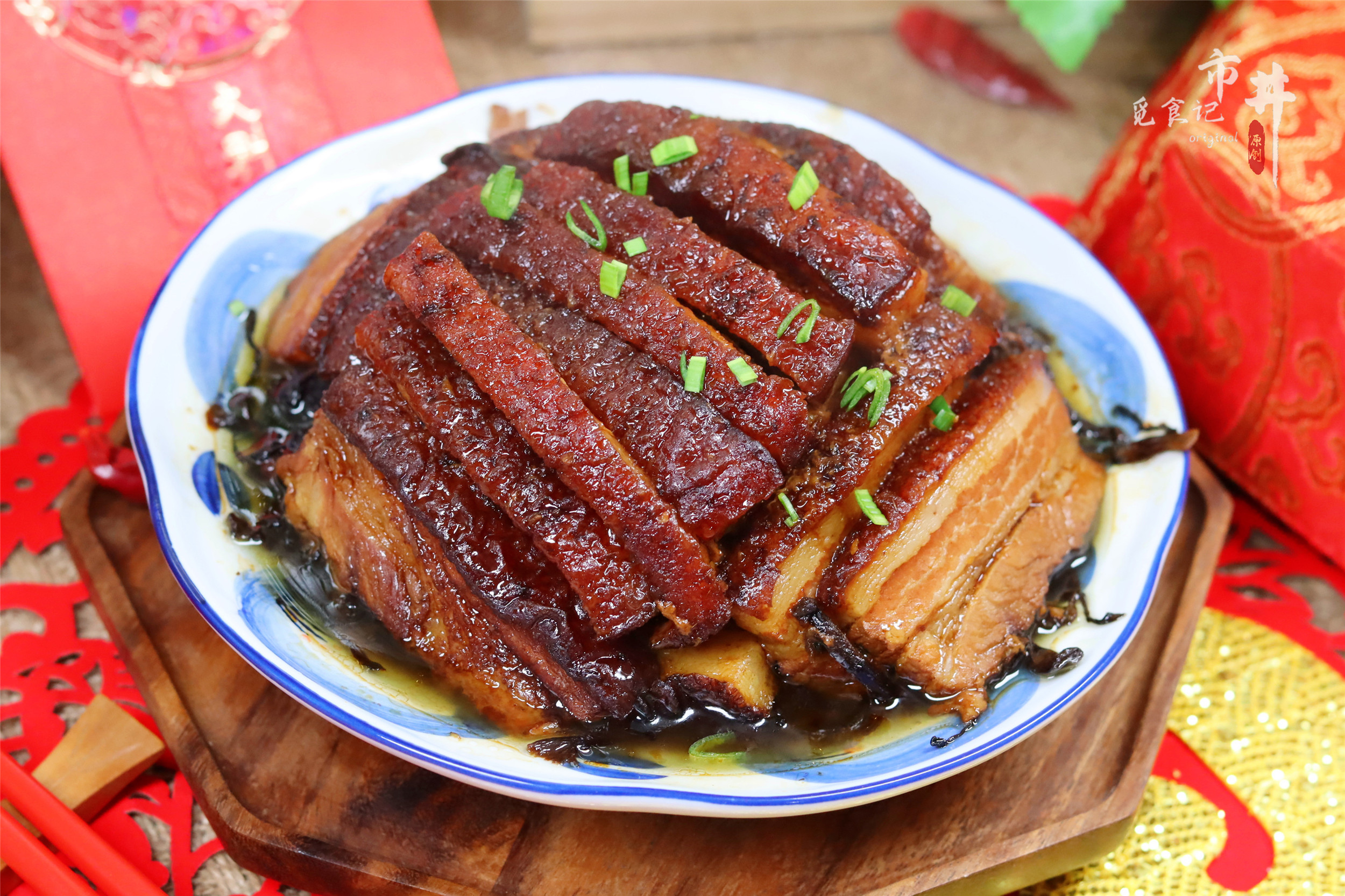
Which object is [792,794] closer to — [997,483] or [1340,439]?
[997,483]

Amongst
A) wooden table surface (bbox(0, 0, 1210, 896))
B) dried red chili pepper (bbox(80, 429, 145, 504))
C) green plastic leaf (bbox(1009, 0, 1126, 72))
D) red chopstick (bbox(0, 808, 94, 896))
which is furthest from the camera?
wooden table surface (bbox(0, 0, 1210, 896))

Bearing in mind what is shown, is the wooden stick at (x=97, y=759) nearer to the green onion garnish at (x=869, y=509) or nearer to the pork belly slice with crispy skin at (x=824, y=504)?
the pork belly slice with crispy skin at (x=824, y=504)

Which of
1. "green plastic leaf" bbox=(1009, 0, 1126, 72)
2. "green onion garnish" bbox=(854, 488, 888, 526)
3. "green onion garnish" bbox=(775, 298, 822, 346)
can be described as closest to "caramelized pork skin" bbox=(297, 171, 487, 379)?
"green onion garnish" bbox=(775, 298, 822, 346)

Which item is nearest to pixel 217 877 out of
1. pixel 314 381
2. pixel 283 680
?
pixel 283 680

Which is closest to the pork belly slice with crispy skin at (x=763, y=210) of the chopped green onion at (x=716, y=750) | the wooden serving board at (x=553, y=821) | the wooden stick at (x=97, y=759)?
the chopped green onion at (x=716, y=750)

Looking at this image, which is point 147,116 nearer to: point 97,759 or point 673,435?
point 97,759

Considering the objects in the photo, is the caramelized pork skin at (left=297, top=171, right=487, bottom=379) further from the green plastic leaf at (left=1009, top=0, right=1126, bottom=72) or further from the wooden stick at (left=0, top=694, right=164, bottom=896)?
the green plastic leaf at (left=1009, top=0, right=1126, bottom=72)

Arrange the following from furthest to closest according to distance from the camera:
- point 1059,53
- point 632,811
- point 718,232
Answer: point 1059,53 < point 718,232 < point 632,811
